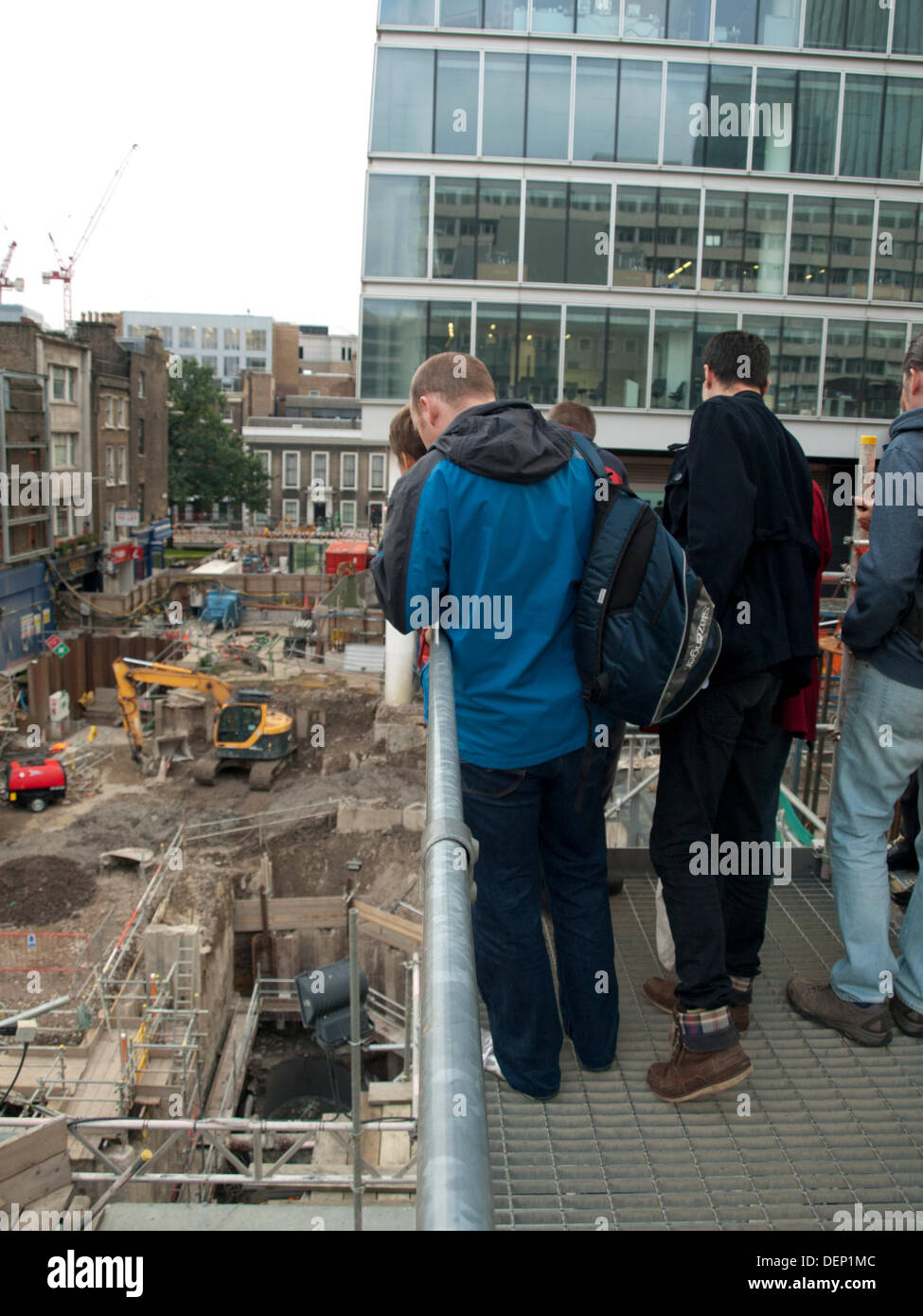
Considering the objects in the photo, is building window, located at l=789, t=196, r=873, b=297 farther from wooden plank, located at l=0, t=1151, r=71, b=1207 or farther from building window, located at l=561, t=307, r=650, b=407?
wooden plank, located at l=0, t=1151, r=71, b=1207

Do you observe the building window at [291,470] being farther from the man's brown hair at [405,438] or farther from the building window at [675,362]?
the man's brown hair at [405,438]

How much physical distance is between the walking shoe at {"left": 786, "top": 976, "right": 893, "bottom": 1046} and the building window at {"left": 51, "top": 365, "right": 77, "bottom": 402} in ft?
145

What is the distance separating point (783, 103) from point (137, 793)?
81.6 ft

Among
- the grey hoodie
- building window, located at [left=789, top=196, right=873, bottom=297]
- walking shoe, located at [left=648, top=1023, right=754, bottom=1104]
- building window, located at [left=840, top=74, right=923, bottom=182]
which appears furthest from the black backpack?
building window, located at [left=840, top=74, right=923, bottom=182]

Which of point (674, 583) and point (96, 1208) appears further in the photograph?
point (96, 1208)

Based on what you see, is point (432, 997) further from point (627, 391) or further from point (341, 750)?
point (341, 750)

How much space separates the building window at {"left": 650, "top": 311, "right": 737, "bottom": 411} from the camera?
25.9m

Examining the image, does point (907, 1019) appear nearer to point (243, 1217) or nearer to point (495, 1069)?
point (495, 1069)

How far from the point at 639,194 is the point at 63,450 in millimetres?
28471

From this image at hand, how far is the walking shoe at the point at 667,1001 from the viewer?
13.3 ft

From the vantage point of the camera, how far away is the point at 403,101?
24781 mm

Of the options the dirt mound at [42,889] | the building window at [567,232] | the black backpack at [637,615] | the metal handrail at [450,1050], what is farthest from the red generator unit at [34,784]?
the metal handrail at [450,1050]

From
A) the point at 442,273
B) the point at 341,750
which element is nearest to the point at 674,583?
the point at 442,273

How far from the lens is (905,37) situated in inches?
1008
